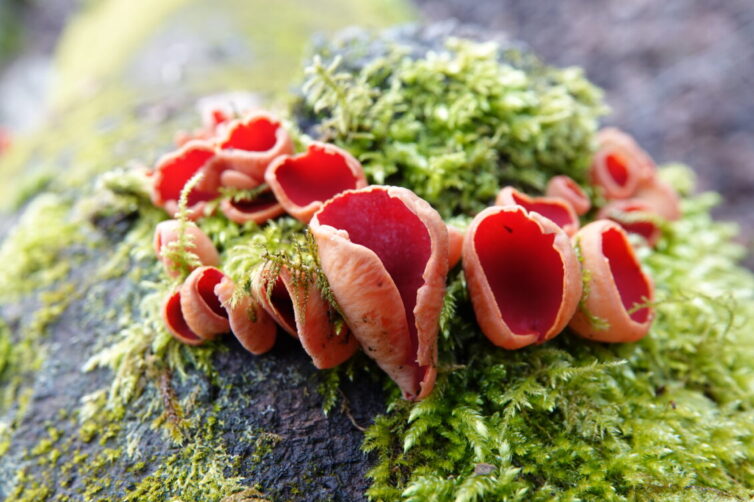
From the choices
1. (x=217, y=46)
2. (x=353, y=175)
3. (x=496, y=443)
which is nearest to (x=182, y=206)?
(x=353, y=175)

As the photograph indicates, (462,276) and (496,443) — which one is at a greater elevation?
(462,276)

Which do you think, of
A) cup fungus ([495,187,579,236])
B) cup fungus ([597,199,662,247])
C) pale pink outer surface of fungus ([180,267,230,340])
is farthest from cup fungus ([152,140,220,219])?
cup fungus ([597,199,662,247])

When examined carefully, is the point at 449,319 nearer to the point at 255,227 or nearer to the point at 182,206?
the point at 255,227

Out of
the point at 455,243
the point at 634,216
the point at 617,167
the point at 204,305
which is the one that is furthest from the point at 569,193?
the point at 204,305

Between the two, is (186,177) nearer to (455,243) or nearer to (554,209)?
(455,243)

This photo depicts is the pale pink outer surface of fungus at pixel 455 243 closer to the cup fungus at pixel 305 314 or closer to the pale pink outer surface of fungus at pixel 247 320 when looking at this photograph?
the cup fungus at pixel 305 314
